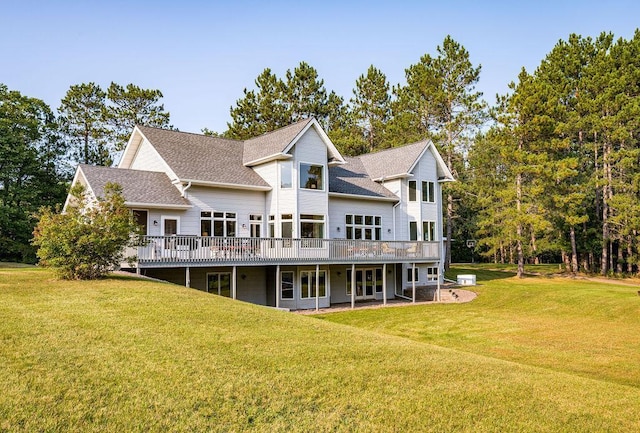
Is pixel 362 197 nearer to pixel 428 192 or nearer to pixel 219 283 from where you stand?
pixel 428 192

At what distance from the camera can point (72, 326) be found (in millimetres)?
8086

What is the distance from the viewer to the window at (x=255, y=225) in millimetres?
22141

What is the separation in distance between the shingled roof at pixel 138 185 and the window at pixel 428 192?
14.1 metres

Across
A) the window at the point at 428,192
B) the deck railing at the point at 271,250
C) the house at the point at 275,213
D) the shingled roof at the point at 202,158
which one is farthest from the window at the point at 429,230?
the shingled roof at the point at 202,158

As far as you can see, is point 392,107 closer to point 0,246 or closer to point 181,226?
point 181,226

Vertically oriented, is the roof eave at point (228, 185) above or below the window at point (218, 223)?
above

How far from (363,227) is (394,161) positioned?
4.97 meters

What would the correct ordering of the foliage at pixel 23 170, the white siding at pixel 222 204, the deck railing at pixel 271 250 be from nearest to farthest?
the deck railing at pixel 271 250 < the white siding at pixel 222 204 < the foliage at pixel 23 170

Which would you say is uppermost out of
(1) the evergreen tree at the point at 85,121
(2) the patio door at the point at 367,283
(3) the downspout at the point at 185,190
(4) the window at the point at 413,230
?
(1) the evergreen tree at the point at 85,121

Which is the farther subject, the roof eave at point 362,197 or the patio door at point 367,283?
the patio door at point 367,283

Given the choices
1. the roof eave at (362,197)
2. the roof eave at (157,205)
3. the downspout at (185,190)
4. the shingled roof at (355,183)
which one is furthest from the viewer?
the shingled roof at (355,183)

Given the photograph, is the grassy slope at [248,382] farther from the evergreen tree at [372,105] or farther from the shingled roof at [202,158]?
the evergreen tree at [372,105]

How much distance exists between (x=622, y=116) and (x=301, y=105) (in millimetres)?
25740

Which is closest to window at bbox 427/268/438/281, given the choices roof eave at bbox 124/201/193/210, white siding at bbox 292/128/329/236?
white siding at bbox 292/128/329/236
